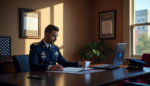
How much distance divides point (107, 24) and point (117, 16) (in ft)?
1.13

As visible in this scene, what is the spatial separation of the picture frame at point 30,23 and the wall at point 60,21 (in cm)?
8

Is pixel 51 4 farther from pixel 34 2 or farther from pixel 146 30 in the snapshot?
pixel 146 30

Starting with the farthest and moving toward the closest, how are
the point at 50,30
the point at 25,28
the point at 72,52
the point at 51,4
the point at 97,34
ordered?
the point at 97,34 → the point at 72,52 → the point at 51,4 → the point at 25,28 → the point at 50,30

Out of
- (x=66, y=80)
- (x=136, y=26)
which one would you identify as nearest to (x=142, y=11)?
(x=136, y=26)

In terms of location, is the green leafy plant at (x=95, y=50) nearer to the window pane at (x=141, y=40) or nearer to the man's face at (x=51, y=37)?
the window pane at (x=141, y=40)

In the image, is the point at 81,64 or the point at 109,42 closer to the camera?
the point at 81,64

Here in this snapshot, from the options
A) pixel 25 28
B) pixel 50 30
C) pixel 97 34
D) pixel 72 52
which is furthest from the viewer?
pixel 97 34

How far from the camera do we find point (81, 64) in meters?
2.44

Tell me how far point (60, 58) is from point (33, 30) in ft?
4.49

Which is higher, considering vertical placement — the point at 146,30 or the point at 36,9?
the point at 36,9

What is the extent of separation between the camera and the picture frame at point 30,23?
12.0 ft

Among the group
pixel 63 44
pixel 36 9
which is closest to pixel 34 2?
pixel 36 9

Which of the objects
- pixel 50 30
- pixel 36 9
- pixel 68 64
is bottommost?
pixel 68 64

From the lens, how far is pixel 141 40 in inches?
168
